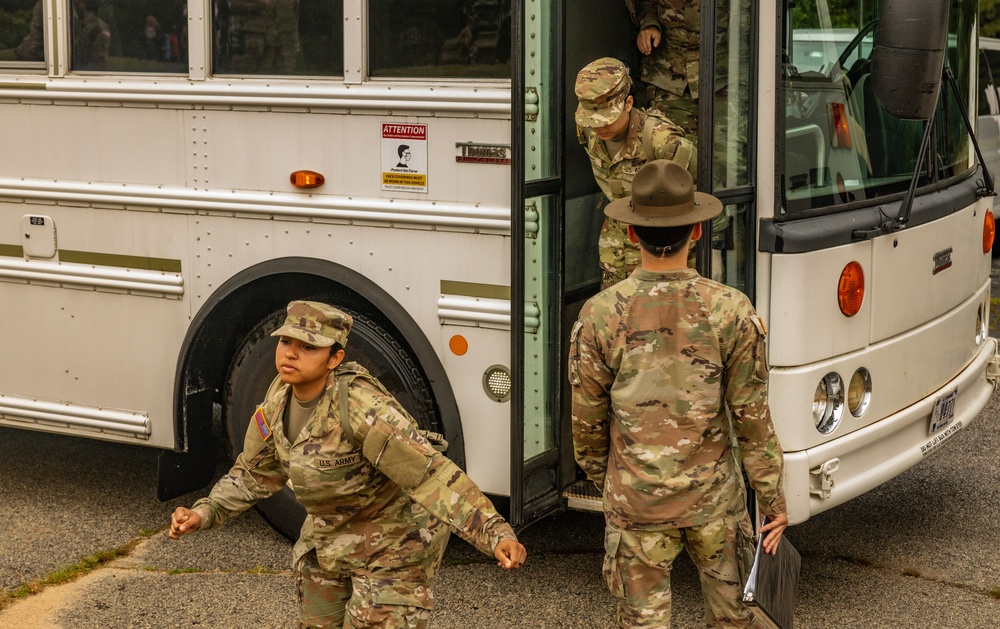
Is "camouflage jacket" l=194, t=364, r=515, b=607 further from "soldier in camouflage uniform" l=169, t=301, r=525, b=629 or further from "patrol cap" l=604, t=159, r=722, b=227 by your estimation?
"patrol cap" l=604, t=159, r=722, b=227

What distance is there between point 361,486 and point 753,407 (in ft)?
3.47

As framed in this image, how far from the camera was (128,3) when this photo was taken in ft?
17.3

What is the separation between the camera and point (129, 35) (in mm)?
5305

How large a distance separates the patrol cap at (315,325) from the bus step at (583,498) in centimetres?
145

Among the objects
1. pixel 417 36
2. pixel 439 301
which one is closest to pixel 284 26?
pixel 417 36

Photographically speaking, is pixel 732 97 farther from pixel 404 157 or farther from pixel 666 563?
pixel 666 563

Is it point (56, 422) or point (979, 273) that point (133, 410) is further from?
point (979, 273)

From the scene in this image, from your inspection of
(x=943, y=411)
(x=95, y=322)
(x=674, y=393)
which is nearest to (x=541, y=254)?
(x=674, y=393)

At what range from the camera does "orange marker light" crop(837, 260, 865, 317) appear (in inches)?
178

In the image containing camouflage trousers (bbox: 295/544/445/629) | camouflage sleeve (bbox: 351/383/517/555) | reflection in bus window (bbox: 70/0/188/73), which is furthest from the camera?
reflection in bus window (bbox: 70/0/188/73)

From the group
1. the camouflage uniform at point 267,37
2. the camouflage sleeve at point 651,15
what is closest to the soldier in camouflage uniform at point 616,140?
the camouflage sleeve at point 651,15

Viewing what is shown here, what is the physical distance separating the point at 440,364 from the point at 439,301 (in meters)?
0.23

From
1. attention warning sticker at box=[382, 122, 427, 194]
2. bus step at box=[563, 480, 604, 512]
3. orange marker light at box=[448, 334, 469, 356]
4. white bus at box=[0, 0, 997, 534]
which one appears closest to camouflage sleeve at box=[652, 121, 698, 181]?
white bus at box=[0, 0, 997, 534]

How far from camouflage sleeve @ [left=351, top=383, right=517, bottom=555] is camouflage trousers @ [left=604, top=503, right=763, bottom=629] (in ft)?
1.52
